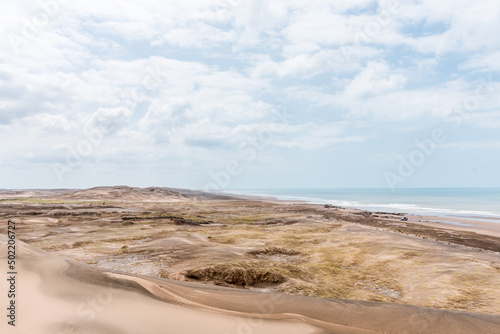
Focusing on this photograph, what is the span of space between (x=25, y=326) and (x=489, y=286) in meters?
18.0

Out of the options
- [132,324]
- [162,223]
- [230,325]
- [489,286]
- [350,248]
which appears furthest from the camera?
[162,223]

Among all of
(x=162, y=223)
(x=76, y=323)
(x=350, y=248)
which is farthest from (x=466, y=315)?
(x=162, y=223)

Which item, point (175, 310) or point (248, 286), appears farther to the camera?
point (248, 286)

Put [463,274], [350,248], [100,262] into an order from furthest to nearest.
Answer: [350,248], [100,262], [463,274]

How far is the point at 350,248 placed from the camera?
22.6m

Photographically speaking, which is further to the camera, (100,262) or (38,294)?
(100,262)

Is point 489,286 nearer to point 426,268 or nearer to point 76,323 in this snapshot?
point 426,268

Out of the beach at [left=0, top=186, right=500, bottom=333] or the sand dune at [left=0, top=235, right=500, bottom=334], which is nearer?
the sand dune at [left=0, top=235, right=500, bottom=334]

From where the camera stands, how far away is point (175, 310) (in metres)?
7.61

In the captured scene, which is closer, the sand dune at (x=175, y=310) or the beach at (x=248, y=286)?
the sand dune at (x=175, y=310)

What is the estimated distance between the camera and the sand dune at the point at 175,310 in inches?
263

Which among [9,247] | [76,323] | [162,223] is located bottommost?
[162,223]

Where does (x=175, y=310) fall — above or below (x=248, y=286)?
above

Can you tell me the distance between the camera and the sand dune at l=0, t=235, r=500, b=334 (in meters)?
6.68
